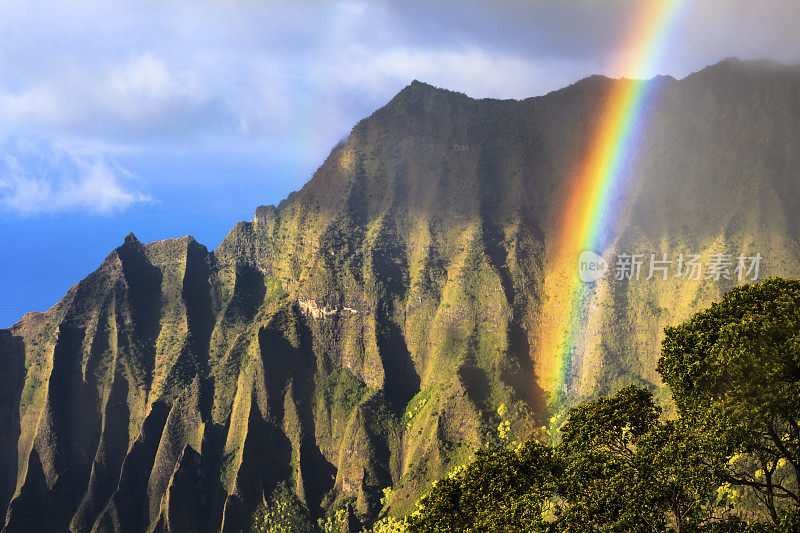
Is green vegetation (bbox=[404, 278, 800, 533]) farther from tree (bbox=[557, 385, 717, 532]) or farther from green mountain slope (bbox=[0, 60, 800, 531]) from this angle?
green mountain slope (bbox=[0, 60, 800, 531])

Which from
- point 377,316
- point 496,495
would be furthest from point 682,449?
point 377,316

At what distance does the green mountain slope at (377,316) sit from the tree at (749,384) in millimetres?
98949

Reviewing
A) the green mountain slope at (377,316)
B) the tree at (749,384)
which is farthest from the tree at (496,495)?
the green mountain slope at (377,316)

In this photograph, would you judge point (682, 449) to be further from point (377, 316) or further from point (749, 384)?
point (377, 316)

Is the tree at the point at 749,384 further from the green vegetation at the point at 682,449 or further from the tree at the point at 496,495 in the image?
the tree at the point at 496,495

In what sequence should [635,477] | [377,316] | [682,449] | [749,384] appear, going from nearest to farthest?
[749,384] < [682,449] < [635,477] < [377,316]

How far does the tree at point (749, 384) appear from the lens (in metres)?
30.5

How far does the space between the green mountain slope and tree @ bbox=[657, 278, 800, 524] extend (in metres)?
98.9

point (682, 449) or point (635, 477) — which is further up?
point (682, 449)

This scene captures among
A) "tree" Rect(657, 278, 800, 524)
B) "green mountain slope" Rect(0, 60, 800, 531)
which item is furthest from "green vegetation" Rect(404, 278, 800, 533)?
"green mountain slope" Rect(0, 60, 800, 531)

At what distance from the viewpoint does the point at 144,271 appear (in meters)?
173

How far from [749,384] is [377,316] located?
4991 inches

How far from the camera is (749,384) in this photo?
31219 millimetres

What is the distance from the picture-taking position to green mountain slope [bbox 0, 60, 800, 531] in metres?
142
